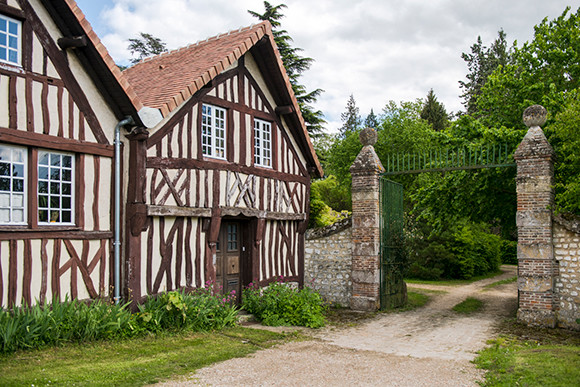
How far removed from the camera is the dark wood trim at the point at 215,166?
943 centimetres

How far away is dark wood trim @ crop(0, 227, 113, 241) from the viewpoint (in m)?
7.40

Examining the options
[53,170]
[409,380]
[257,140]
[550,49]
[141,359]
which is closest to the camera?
[409,380]

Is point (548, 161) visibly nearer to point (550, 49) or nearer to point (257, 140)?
point (550, 49)

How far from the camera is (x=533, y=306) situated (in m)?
10.3

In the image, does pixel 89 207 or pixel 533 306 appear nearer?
pixel 89 207

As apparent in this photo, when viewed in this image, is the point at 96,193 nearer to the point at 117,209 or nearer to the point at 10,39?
the point at 117,209

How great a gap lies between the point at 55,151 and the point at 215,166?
3.34m

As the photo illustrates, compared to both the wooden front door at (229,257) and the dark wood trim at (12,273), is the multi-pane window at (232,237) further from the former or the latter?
the dark wood trim at (12,273)

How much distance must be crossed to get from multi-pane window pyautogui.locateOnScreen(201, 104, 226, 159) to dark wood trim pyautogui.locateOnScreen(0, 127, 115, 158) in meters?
2.24

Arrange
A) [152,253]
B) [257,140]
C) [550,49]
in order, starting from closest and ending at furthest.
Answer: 1. [152,253]
2. [257,140]
3. [550,49]

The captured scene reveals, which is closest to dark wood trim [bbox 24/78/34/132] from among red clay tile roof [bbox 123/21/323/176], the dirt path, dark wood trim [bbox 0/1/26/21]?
dark wood trim [bbox 0/1/26/21]

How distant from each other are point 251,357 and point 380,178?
6.31 metres

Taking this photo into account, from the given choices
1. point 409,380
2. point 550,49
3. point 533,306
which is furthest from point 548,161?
point 409,380

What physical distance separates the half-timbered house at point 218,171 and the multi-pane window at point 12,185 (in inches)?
71.3
